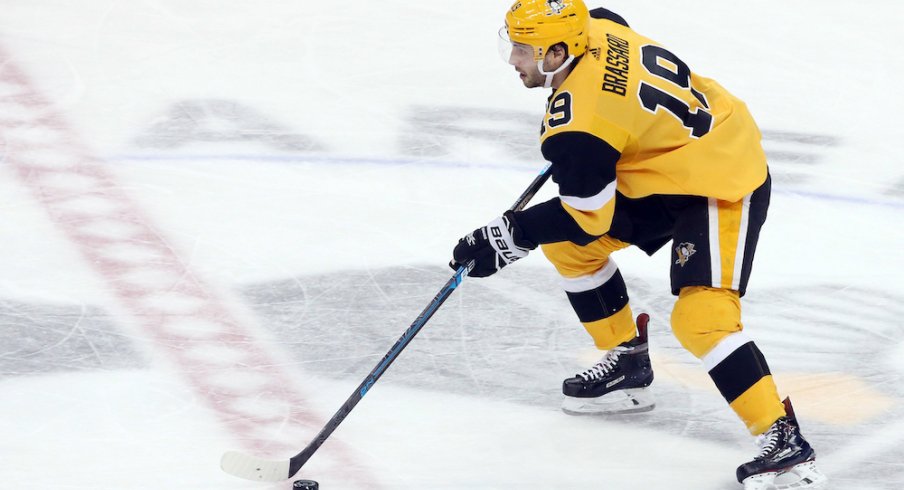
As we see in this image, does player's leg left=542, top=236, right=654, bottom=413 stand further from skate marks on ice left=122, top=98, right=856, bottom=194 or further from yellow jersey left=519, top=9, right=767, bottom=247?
skate marks on ice left=122, top=98, right=856, bottom=194

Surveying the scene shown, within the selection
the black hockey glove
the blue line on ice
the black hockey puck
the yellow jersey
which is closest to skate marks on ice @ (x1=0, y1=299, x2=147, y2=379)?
the black hockey puck

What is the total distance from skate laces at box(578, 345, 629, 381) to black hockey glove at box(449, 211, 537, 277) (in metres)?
0.49

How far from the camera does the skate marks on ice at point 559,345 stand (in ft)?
11.7

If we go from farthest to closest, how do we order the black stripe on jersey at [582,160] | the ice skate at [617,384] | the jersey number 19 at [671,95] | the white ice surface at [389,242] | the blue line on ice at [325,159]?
the blue line on ice at [325,159], the ice skate at [617,384], the white ice surface at [389,242], the jersey number 19 at [671,95], the black stripe on jersey at [582,160]

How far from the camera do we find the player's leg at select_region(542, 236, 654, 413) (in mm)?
3549

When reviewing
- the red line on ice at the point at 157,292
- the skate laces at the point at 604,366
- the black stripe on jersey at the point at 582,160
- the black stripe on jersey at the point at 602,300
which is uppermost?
the black stripe on jersey at the point at 582,160

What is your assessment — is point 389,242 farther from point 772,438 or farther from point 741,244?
point 772,438

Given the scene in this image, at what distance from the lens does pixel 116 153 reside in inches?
200

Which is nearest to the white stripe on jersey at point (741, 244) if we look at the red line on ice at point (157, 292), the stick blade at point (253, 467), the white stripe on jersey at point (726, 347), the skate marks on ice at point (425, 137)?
the white stripe on jersey at point (726, 347)

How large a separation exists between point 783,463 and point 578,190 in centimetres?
79

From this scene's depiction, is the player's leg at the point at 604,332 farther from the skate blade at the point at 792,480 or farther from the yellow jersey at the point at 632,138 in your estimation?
the skate blade at the point at 792,480

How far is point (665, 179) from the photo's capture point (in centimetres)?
320

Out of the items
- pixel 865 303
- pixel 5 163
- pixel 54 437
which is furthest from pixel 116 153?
pixel 865 303

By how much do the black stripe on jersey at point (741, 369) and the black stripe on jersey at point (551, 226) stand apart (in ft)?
1.38
